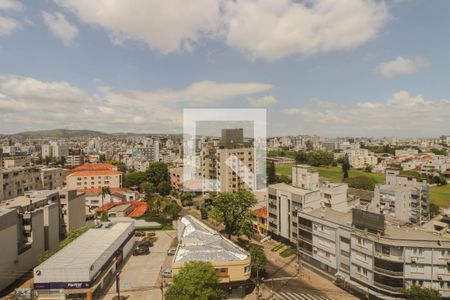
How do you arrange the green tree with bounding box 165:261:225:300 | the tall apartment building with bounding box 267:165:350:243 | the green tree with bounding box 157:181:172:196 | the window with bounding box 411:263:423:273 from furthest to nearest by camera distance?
the green tree with bounding box 157:181:172:196
the tall apartment building with bounding box 267:165:350:243
the window with bounding box 411:263:423:273
the green tree with bounding box 165:261:225:300

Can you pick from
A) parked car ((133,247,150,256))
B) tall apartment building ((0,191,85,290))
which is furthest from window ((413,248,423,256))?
tall apartment building ((0,191,85,290))

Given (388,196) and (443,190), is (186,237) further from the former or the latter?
(443,190)

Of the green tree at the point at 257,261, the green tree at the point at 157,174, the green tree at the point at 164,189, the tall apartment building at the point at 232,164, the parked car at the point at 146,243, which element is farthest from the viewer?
the green tree at the point at 157,174

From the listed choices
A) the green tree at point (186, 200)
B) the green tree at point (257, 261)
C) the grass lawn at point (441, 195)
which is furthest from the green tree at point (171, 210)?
the grass lawn at point (441, 195)

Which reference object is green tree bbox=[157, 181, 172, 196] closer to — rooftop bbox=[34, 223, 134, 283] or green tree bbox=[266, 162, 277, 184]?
green tree bbox=[266, 162, 277, 184]

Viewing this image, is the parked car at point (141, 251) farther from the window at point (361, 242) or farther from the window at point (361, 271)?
the window at point (361, 242)

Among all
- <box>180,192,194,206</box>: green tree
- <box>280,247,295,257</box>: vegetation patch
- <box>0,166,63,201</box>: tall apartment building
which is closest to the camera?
<box>280,247,295,257</box>: vegetation patch

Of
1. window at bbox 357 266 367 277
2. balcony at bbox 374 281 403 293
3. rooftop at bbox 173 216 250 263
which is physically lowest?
balcony at bbox 374 281 403 293
